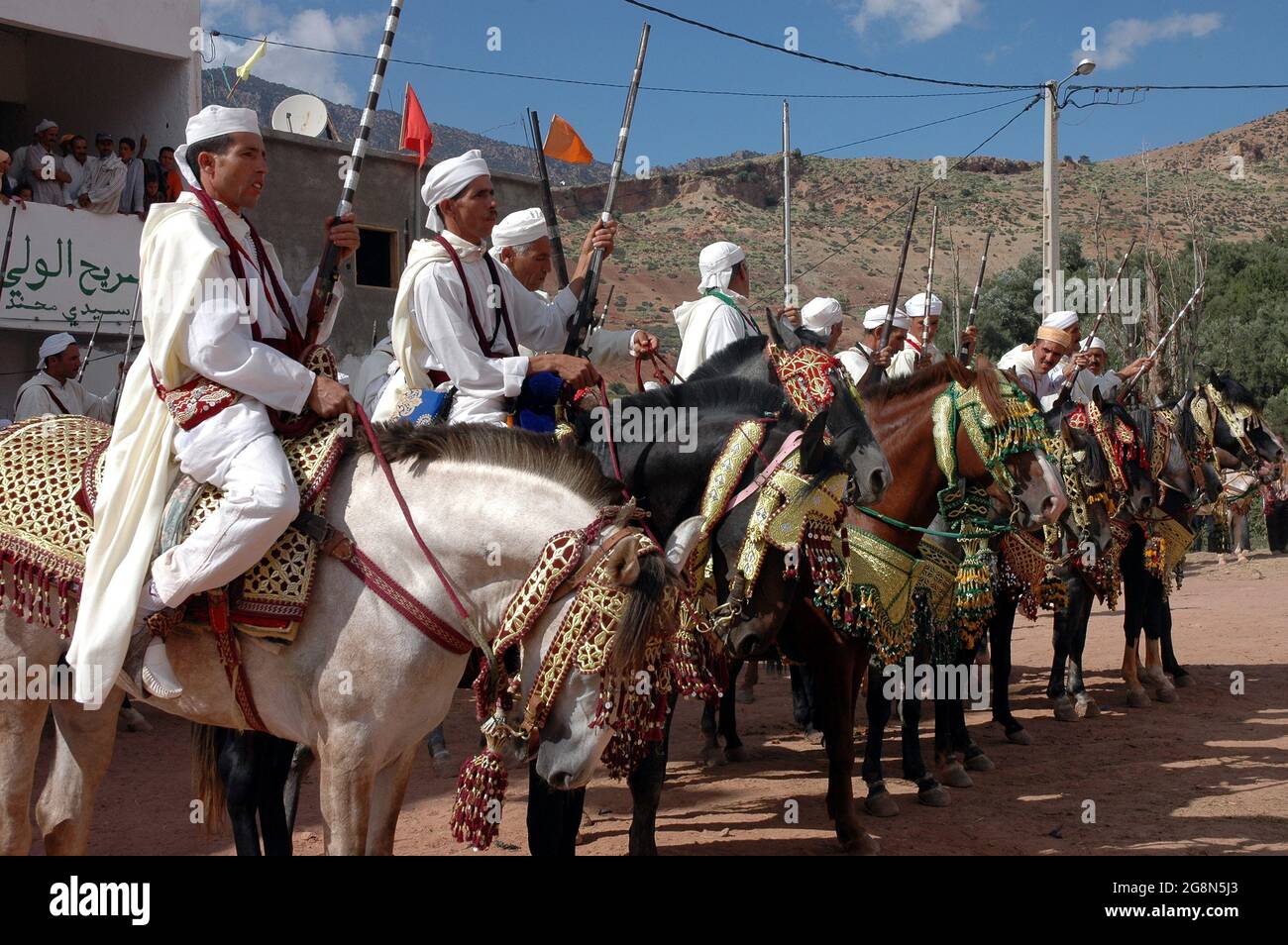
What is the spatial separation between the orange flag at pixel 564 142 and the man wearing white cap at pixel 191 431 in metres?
4.81

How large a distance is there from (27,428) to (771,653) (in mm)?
3808

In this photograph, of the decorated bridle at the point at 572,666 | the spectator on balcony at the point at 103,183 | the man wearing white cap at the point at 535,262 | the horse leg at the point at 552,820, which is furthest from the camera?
the spectator on balcony at the point at 103,183

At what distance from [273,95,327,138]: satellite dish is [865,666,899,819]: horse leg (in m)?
16.0

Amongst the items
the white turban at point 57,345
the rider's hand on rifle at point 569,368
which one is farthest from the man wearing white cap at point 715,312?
the white turban at point 57,345

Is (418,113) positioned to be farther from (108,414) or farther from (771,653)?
(771,653)

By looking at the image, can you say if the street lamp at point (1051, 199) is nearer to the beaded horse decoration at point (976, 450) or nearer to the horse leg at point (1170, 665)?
the horse leg at point (1170, 665)

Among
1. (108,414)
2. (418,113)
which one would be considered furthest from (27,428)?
(418,113)

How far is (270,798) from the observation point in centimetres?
471

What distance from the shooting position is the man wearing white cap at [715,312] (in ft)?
21.6

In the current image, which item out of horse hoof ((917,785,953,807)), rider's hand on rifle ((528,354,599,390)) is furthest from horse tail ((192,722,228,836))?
horse hoof ((917,785,953,807))

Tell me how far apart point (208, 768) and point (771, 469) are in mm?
2662

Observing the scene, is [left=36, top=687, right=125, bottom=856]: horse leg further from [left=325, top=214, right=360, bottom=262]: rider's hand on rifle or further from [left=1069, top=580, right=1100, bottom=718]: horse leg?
[left=1069, top=580, right=1100, bottom=718]: horse leg

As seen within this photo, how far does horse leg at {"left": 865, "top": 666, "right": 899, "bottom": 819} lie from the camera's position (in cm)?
673
